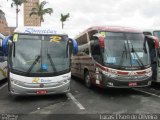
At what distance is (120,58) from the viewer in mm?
12688

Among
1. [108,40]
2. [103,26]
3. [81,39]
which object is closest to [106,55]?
[108,40]

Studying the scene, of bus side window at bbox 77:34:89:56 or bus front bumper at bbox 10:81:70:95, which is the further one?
bus side window at bbox 77:34:89:56

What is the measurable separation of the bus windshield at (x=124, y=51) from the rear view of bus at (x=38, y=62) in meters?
1.81

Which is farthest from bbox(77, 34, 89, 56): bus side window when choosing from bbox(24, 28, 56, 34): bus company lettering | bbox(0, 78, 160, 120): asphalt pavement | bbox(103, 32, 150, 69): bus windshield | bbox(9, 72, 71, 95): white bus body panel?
bbox(9, 72, 71, 95): white bus body panel

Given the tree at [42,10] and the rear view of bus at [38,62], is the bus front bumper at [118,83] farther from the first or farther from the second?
the tree at [42,10]

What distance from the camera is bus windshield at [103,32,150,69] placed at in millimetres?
12617

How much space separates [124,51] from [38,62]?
376 cm

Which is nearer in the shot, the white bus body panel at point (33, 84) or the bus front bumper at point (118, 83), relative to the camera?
the white bus body panel at point (33, 84)

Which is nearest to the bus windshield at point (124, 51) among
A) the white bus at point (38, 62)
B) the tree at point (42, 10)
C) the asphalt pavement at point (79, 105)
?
the asphalt pavement at point (79, 105)

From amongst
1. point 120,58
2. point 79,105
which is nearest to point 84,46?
point 120,58

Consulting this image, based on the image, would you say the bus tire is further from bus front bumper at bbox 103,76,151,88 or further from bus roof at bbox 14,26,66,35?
bus roof at bbox 14,26,66,35

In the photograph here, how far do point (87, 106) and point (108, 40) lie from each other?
3.63 metres

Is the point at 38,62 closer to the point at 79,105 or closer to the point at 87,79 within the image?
the point at 79,105

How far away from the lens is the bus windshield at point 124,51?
41.4 ft
